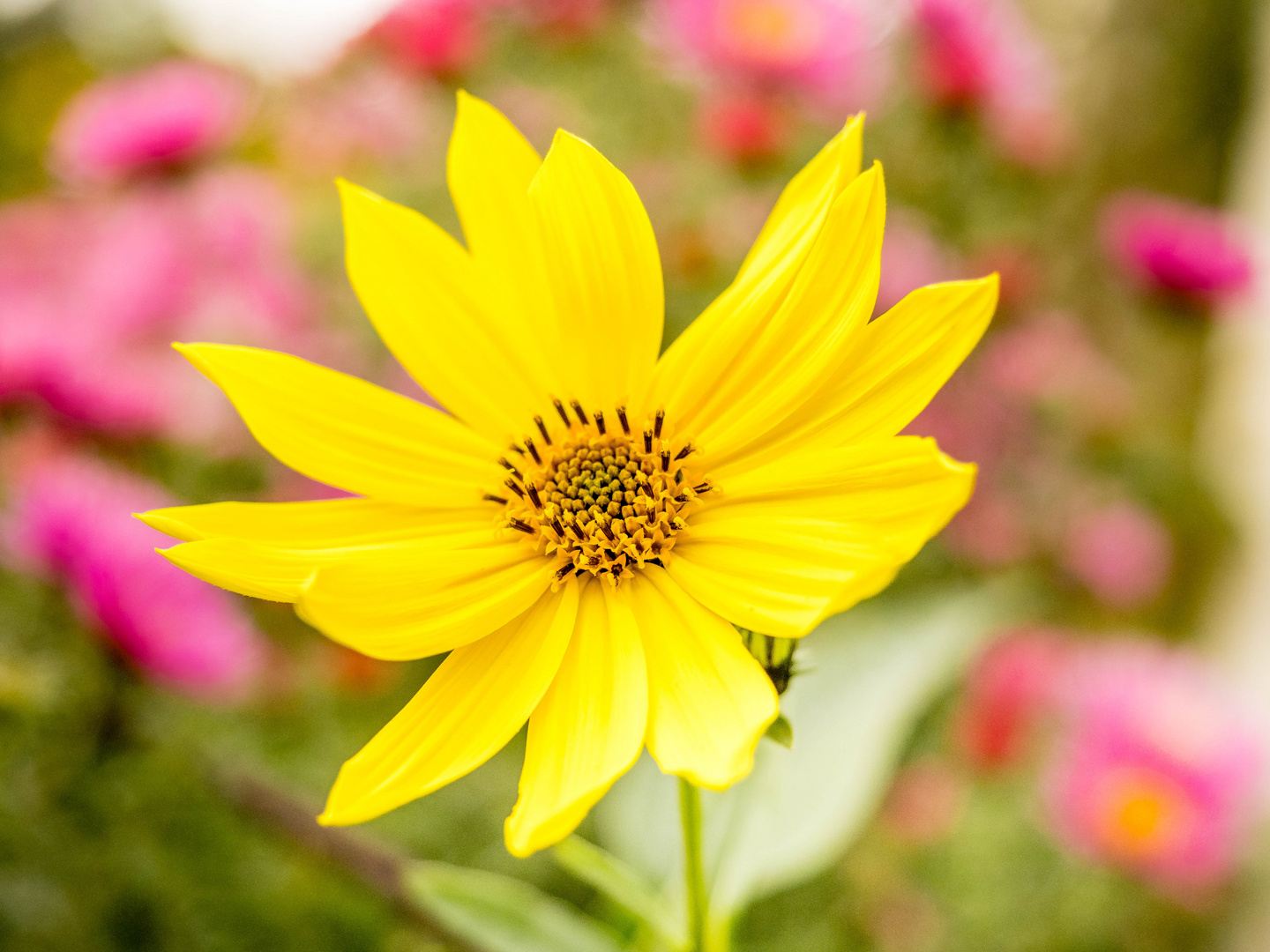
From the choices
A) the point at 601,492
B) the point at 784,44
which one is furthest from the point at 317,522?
the point at 784,44

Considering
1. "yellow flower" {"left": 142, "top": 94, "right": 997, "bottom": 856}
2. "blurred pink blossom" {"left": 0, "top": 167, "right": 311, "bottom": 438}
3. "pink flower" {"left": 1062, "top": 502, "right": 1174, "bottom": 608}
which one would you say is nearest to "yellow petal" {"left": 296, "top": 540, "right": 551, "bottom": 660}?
"yellow flower" {"left": 142, "top": 94, "right": 997, "bottom": 856}

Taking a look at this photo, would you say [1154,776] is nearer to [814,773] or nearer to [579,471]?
[814,773]

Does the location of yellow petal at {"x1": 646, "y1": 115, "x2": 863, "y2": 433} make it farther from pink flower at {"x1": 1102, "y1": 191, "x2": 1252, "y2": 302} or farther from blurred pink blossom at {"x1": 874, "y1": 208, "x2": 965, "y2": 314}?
pink flower at {"x1": 1102, "y1": 191, "x2": 1252, "y2": 302}

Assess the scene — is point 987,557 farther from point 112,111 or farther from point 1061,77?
point 112,111

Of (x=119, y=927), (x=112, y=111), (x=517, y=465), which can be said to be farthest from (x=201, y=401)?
(x=517, y=465)

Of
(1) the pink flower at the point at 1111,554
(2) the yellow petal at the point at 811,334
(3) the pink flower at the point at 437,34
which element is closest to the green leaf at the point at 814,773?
(2) the yellow petal at the point at 811,334

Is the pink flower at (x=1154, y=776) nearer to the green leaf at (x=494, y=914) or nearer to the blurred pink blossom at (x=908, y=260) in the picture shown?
the blurred pink blossom at (x=908, y=260)
